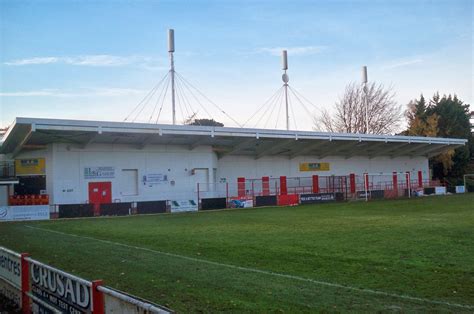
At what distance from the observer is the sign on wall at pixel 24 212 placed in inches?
1182

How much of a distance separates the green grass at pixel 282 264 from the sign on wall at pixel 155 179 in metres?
19.0

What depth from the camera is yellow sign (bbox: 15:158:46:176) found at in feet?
118

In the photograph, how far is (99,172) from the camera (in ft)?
122

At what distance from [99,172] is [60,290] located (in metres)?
32.0

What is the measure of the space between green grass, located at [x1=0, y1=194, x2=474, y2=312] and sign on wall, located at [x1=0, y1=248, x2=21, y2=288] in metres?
1.94

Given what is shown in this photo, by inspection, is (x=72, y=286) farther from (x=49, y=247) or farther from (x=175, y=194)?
(x=175, y=194)

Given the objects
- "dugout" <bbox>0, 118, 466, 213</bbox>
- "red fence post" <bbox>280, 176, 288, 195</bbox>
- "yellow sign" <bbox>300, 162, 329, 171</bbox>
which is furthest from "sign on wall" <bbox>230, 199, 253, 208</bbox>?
"yellow sign" <bbox>300, 162, 329, 171</bbox>

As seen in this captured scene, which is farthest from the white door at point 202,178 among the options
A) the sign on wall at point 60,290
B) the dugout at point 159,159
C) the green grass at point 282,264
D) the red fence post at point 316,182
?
the sign on wall at point 60,290

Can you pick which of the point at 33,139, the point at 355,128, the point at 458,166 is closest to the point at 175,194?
the point at 33,139

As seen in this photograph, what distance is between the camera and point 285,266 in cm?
1147

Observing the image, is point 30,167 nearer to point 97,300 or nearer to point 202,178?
point 202,178

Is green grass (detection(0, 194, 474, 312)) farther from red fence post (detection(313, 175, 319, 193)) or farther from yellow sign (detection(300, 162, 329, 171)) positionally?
yellow sign (detection(300, 162, 329, 171))

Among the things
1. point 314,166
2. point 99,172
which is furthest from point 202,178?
point 314,166

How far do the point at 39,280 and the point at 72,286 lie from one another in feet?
4.91
